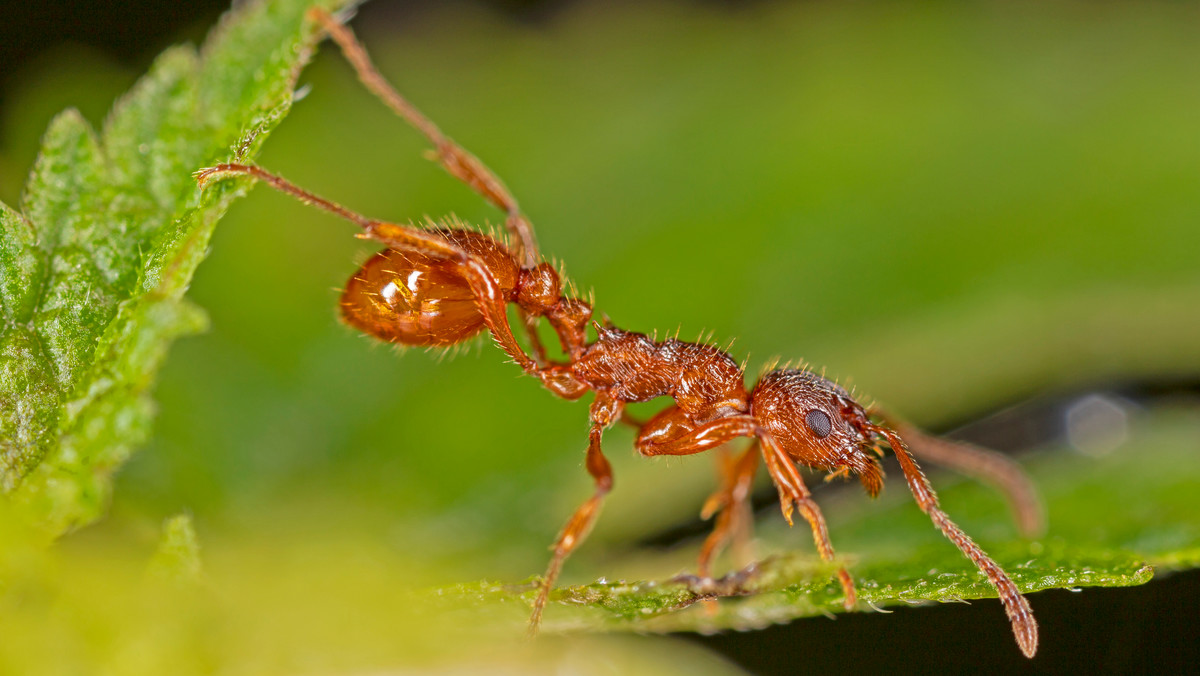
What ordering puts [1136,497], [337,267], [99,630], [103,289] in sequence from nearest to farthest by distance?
[99,630] → [103,289] → [1136,497] → [337,267]

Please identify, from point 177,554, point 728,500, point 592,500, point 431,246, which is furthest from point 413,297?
point 177,554

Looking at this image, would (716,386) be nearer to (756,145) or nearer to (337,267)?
(756,145)

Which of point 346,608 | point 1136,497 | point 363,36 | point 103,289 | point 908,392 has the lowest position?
point 346,608

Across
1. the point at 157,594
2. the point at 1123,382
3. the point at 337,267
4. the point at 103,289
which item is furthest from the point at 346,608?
the point at 1123,382

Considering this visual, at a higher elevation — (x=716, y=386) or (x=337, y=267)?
(x=337, y=267)

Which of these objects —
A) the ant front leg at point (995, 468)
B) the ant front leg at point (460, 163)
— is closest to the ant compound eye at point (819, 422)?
the ant front leg at point (995, 468)

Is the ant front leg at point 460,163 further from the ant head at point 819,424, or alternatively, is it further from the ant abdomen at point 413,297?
the ant head at point 819,424

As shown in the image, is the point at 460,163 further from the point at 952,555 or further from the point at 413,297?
the point at 952,555
